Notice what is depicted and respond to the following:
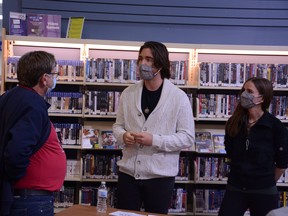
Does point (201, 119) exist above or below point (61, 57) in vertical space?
below

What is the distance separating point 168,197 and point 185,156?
1720mm

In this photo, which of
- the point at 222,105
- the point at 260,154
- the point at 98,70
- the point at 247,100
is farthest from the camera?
the point at 222,105

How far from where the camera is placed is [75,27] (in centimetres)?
408

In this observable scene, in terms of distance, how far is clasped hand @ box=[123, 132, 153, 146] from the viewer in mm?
2360

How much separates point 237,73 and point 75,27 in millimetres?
1870

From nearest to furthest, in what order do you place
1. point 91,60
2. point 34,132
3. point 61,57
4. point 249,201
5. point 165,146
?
point 34,132, point 165,146, point 249,201, point 91,60, point 61,57

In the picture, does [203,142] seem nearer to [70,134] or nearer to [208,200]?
[208,200]

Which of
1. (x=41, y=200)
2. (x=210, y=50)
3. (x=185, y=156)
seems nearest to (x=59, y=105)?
(x=185, y=156)

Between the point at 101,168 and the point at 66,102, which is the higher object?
the point at 66,102

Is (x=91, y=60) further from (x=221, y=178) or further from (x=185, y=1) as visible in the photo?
(x=221, y=178)

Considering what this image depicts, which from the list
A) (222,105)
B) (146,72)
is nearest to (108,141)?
(222,105)

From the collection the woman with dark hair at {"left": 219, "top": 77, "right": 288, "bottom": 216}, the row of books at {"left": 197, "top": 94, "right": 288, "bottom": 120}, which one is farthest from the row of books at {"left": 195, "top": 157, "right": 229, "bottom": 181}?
the woman with dark hair at {"left": 219, "top": 77, "right": 288, "bottom": 216}

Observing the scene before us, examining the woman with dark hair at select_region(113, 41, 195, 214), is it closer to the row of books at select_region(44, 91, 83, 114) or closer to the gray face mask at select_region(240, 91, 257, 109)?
the gray face mask at select_region(240, 91, 257, 109)

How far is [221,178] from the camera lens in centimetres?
395
